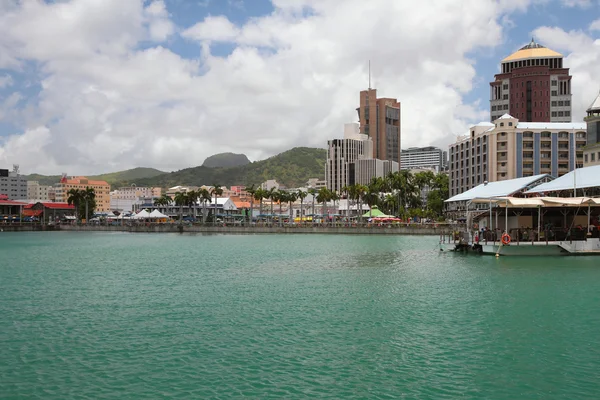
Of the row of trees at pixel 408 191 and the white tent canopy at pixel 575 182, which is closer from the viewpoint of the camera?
the white tent canopy at pixel 575 182

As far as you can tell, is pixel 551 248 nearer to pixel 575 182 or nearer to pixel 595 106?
pixel 575 182

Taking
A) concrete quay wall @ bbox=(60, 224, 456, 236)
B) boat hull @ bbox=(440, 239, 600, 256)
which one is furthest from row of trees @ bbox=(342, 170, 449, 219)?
boat hull @ bbox=(440, 239, 600, 256)

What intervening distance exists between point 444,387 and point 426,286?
1980 cm

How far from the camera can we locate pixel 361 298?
104ft

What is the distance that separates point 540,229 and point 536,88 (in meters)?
143

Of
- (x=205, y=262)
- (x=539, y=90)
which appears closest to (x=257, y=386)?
(x=205, y=262)

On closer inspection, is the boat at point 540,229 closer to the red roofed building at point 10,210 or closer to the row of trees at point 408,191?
the row of trees at point 408,191

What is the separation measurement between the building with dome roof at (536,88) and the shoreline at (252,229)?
84.0 m

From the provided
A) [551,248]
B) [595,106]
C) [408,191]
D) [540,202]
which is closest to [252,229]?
[408,191]

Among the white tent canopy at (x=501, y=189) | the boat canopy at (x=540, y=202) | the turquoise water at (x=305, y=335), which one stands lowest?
the turquoise water at (x=305, y=335)

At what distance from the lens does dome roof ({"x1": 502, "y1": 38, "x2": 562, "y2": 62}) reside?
605 feet

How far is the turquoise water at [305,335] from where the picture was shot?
17.1m

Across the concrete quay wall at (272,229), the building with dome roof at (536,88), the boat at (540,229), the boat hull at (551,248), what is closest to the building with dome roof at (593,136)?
the concrete quay wall at (272,229)

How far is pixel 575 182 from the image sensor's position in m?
67.2
